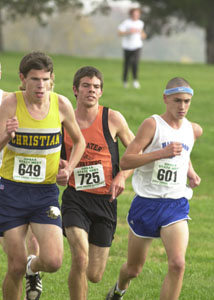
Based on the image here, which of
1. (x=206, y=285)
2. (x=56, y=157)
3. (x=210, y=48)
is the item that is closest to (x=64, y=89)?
(x=206, y=285)

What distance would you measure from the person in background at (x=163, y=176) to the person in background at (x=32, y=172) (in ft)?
2.38

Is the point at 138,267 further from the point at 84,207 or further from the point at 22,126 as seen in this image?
the point at 22,126

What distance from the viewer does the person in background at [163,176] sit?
6441 mm

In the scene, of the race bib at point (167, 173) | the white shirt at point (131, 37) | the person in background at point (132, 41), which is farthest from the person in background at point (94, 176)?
Result: the white shirt at point (131, 37)

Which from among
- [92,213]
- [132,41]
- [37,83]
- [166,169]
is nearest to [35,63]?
[37,83]

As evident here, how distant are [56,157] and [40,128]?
0.31 metres

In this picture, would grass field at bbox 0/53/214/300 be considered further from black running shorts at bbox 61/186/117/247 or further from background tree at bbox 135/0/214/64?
background tree at bbox 135/0/214/64

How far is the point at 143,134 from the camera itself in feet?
21.4

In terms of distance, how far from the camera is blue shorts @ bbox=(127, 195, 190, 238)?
6.49m

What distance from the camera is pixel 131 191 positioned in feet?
46.8

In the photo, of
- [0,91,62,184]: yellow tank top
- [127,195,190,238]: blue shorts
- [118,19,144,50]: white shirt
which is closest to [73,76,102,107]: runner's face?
[0,91,62,184]: yellow tank top

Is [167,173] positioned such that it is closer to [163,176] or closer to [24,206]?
[163,176]

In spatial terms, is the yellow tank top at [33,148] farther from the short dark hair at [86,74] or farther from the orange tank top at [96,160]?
the short dark hair at [86,74]

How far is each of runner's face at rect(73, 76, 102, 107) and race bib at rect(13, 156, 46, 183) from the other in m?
1.03
